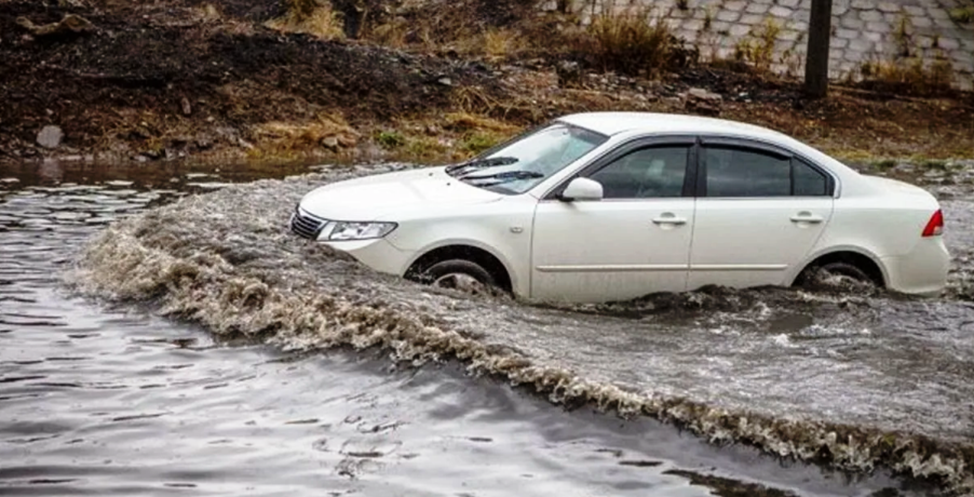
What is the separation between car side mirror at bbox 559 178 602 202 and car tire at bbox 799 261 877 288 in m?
1.81

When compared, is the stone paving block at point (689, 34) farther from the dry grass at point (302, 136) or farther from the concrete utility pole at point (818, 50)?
the dry grass at point (302, 136)

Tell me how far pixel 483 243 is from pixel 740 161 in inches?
84.8

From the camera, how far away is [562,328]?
31.0 ft

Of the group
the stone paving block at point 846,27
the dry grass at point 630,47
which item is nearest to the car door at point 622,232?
the dry grass at point 630,47

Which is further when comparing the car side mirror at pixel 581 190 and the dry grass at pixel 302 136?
the dry grass at pixel 302 136

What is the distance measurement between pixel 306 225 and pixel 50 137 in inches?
399

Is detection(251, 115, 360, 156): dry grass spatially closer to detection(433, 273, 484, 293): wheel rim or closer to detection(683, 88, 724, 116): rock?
detection(683, 88, 724, 116): rock

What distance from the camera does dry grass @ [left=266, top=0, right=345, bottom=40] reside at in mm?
26945

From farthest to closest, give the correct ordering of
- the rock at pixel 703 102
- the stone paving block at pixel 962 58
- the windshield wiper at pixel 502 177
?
1. the stone paving block at pixel 962 58
2. the rock at pixel 703 102
3. the windshield wiper at pixel 502 177

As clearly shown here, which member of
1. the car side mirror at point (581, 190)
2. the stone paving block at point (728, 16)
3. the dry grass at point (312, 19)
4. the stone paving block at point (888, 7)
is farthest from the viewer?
the stone paving block at point (888, 7)

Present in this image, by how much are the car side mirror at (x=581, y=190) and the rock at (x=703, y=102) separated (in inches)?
554

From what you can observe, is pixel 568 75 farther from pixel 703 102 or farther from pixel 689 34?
pixel 689 34

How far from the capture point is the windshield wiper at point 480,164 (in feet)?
35.7

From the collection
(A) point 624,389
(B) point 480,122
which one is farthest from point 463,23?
(A) point 624,389
